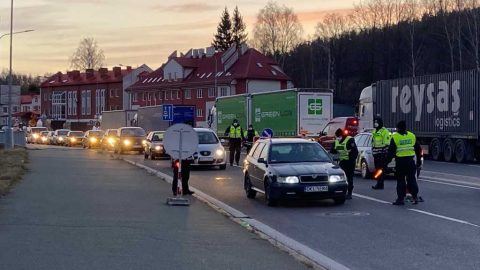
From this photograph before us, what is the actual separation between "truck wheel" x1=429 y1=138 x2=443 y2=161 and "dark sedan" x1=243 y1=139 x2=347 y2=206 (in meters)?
19.2

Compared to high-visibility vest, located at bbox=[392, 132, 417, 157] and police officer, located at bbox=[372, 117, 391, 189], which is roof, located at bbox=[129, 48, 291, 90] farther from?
high-visibility vest, located at bbox=[392, 132, 417, 157]

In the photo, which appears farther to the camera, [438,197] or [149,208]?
[438,197]

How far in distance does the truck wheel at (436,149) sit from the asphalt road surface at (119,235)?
1952 centimetres

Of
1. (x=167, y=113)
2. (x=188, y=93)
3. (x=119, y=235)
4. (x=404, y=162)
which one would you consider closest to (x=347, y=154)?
(x=404, y=162)

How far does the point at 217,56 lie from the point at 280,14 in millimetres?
12061

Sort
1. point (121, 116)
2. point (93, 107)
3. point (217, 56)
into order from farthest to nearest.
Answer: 1. point (93, 107)
2. point (217, 56)
3. point (121, 116)

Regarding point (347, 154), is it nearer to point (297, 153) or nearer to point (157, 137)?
point (297, 153)

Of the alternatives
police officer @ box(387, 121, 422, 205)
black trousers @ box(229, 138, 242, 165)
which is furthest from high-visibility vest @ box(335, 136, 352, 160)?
black trousers @ box(229, 138, 242, 165)

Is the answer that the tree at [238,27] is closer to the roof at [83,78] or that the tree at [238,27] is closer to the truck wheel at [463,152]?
the roof at [83,78]

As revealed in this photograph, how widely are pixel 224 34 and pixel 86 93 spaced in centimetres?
2505

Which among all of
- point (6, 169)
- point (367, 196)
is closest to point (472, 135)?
point (367, 196)

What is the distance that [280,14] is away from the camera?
105250mm

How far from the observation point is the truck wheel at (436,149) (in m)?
34.5

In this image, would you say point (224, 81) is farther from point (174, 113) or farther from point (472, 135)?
point (472, 135)
